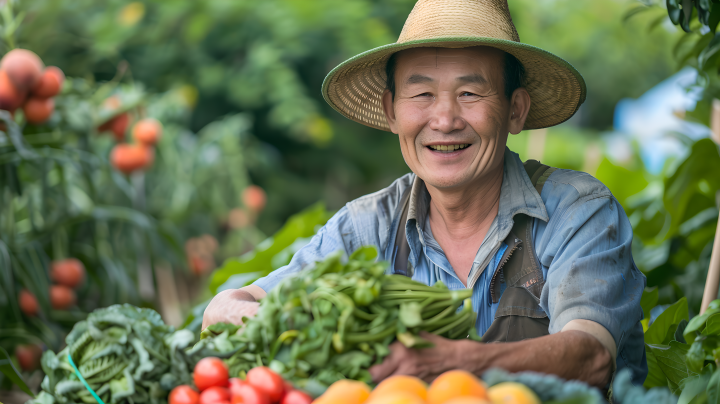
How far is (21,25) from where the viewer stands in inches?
129

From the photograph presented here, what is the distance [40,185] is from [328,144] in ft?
11.6

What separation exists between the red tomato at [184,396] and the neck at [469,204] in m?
1.01

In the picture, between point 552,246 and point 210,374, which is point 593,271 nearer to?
point 552,246

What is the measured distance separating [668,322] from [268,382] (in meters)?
1.76

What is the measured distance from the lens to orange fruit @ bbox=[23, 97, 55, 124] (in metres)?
2.96

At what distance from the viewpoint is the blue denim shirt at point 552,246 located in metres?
1.46

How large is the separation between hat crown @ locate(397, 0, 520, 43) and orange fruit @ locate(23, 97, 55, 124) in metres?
2.06

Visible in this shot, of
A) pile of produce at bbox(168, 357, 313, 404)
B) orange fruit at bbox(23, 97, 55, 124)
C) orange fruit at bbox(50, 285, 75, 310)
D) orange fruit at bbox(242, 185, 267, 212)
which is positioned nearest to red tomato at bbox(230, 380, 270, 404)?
pile of produce at bbox(168, 357, 313, 404)

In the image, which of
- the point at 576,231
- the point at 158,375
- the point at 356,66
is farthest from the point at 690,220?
the point at 158,375

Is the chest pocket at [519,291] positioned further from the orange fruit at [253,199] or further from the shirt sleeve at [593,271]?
the orange fruit at [253,199]

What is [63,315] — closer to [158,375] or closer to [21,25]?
[21,25]

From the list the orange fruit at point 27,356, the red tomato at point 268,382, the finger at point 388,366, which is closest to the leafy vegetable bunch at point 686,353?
the finger at point 388,366

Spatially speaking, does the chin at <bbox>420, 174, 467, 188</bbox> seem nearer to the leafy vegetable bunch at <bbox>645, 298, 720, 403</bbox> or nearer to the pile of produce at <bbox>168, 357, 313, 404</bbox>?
the leafy vegetable bunch at <bbox>645, 298, 720, 403</bbox>

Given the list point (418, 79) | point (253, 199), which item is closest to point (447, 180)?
point (418, 79)
